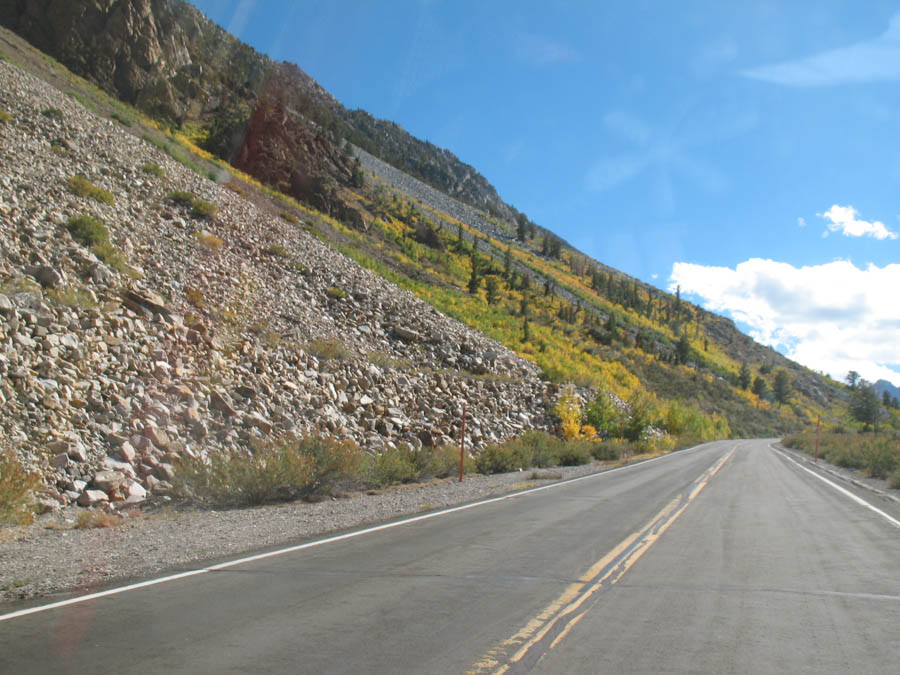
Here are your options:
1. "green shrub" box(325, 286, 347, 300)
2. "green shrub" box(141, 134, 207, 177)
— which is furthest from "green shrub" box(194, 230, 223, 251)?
"green shrub" box(141, 134, 207, 177)

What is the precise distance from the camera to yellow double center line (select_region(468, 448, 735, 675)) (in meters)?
4.08

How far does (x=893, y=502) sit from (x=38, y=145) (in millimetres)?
28383

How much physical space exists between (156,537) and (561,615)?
6257 millimetres

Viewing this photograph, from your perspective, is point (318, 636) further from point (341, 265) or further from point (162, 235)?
point (341, 265)

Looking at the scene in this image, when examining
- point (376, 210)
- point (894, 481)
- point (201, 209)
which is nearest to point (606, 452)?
point (894, 481)

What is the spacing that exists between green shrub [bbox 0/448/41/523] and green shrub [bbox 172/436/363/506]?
2666 millimetres

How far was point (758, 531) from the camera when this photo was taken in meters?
9.47

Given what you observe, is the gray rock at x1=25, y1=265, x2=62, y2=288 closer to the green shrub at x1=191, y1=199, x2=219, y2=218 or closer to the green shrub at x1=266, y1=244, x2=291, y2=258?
the green shrub at x1=191, y1=199, x2=219, y2=218

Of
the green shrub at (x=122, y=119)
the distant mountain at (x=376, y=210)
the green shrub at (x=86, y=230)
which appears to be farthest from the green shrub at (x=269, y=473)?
the green shrub at (x=122, y=119)

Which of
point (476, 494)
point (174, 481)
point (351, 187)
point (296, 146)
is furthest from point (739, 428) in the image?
point (174, 481)

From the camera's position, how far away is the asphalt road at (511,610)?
4.16 metres

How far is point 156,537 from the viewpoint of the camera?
860 centimetres

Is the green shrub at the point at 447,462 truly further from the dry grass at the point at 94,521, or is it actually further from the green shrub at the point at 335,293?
the green shrub at the point at 335,293

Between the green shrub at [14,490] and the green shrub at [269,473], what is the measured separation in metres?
2.67
